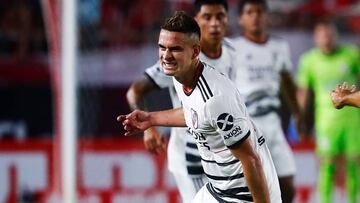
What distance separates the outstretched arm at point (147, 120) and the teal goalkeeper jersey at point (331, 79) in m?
5.08

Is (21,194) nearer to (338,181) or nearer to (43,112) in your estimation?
(43,112)

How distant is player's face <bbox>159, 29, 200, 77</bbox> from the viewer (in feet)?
21.7

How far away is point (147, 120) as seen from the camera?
7.04 m

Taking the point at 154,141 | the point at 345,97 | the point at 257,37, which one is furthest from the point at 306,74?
the point at 345,97

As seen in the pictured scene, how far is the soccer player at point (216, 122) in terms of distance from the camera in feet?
21.4

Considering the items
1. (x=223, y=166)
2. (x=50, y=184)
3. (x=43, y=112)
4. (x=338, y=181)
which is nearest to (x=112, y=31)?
(x=43, y=112)

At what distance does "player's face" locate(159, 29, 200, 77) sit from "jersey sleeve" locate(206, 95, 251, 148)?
0.28 m

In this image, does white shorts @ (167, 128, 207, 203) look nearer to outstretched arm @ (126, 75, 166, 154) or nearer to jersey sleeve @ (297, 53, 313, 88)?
outstretched arm @ (126, 75, 166, 154)

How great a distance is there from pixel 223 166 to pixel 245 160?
0.36 metres

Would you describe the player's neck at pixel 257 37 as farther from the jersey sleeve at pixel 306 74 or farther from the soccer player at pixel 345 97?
the soccer player at pixel 345 97

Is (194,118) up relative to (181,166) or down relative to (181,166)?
up

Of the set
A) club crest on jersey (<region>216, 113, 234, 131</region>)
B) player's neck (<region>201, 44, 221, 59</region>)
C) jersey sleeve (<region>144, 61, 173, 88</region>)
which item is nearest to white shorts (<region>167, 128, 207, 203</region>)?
jersey sleeve (<region>144, 61, 173, 88</region>)

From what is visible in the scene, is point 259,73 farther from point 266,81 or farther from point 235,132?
point 235,132

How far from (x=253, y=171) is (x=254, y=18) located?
11.2 feet
